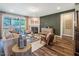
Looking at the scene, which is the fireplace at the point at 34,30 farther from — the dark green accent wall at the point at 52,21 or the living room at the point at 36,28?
the dark green accent wall at the point at 52,21

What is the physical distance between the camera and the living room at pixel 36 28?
1844 millimetres

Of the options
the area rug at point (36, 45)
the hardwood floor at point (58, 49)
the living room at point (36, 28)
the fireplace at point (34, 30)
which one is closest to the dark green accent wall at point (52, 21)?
the living room at point (36, 28)

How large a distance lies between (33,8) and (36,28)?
0.48 metres

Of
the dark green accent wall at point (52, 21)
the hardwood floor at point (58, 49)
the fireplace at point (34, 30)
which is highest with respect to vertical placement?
the dark green accent wall at point (52, 21)

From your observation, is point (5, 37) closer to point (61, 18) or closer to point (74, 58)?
point (61, 18)

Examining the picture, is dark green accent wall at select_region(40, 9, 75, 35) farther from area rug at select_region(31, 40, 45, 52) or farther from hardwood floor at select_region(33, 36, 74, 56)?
area rug at select_region(31, 40, 45, 52)

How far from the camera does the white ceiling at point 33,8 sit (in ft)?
6.02

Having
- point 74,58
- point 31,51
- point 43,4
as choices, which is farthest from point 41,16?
point 74,58

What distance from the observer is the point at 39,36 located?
2.00 m

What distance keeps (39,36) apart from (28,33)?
271mm

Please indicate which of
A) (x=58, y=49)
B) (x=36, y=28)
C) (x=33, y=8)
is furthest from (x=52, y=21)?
(x=58, y=49)

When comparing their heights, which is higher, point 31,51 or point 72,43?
point 72,43

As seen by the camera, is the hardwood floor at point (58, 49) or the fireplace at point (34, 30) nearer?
the hardwood floor at point (58, 49)

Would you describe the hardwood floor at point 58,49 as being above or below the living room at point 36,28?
below
